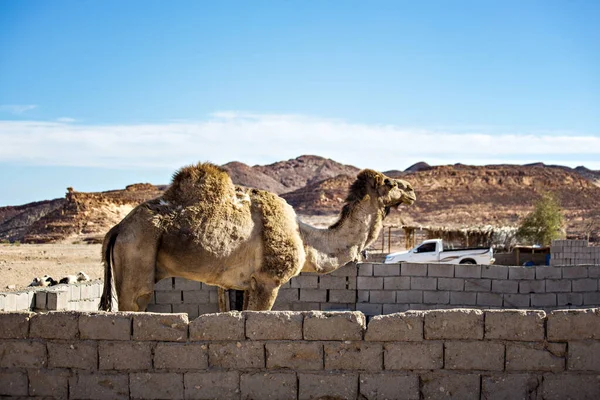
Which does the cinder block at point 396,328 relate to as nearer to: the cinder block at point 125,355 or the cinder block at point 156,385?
the cinder block at point 156,385

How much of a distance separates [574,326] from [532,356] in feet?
1.44

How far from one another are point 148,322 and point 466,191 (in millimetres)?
80256

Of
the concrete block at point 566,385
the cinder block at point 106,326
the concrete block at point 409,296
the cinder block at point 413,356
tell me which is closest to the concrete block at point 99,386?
the cinder block at point 106,326

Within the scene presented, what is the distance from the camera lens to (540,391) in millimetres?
6605

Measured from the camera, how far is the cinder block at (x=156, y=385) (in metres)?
6.69

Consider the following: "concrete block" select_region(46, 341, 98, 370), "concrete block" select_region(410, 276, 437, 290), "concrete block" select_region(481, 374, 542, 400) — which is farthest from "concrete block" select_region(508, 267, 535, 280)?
"concrete block" select_region(46, 341, 98, 370)

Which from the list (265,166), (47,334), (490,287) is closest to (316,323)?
(47,334)

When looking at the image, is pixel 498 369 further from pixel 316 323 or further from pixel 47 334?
pixel 47 334

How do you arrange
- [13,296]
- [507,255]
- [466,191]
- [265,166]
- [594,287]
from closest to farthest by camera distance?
[13,296] < [594,287] < [507,255] < [466,191] < [265,166]

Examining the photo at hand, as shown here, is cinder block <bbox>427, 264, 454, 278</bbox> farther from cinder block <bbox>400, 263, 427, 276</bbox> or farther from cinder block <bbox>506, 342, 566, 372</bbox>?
cinder block <bbox>506, 342, 566, 372</bbox>

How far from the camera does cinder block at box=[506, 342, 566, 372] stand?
21.7 ft

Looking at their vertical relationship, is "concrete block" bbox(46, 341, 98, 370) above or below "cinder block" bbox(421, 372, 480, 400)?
above

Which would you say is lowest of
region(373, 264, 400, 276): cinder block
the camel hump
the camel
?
region(373, 264, 400, 276): cinder block

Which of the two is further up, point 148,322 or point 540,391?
point 148,322
